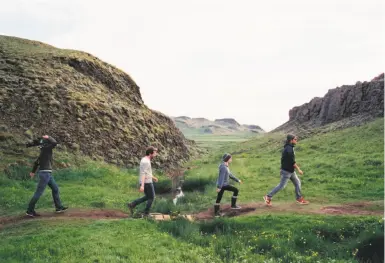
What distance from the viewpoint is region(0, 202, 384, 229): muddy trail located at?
14.8m

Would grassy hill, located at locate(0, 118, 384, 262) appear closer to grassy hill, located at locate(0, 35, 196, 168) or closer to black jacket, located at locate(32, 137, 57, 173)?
black jacket, located at locate(32, 137, 57, 173)

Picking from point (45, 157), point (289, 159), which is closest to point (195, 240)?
point (289, 159)

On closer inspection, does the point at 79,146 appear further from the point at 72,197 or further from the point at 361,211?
the point at 361,211

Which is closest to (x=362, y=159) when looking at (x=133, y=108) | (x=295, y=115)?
(x=133, y=108)

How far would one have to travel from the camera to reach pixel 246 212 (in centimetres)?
1656

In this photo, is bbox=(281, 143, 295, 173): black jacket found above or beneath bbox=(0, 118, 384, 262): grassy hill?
above

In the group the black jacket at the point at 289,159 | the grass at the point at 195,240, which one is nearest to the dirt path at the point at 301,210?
the grass at the point at 195,240

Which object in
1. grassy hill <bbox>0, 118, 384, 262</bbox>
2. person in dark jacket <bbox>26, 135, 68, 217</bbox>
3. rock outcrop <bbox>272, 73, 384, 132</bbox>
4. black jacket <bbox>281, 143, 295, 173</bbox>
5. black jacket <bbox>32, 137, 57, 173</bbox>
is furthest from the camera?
rock outcrop <bbox>272, 73, 384, 132</bbox>

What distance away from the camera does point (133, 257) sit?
34.6 ft

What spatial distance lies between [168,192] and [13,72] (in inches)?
875

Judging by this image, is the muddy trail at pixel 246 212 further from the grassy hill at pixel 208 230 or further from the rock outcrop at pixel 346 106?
the rock outcrop at pixel 346 106

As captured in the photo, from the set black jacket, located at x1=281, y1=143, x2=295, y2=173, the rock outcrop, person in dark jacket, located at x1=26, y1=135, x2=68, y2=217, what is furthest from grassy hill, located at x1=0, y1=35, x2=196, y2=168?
the rock outcrop

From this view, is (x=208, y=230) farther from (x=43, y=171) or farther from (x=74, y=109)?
(x=74, y=109)

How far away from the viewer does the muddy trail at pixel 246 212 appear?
584 inches
